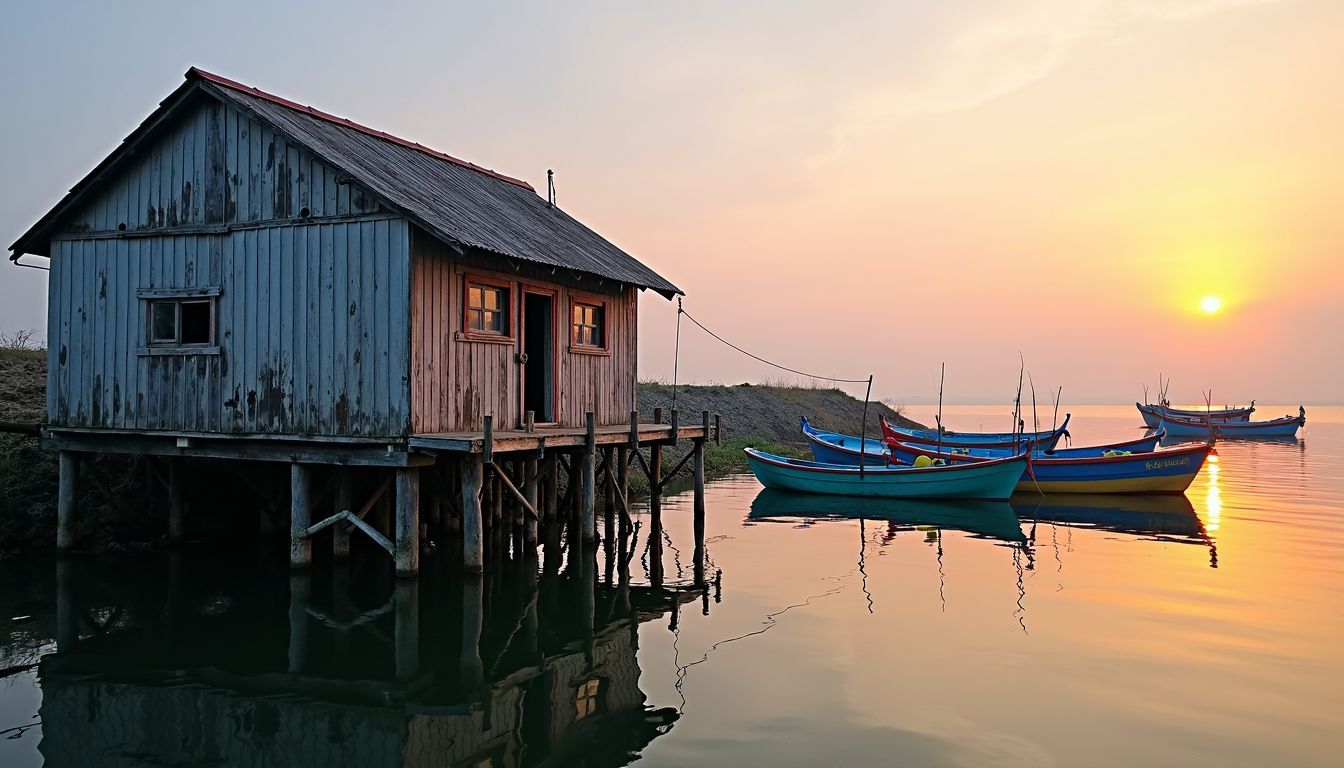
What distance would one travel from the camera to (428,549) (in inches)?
656

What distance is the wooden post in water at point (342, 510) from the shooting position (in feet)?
47.3

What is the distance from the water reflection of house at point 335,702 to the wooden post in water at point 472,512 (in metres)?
1.74

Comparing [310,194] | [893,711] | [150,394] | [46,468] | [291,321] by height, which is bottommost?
[893,711]

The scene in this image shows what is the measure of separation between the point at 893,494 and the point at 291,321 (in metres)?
17.4

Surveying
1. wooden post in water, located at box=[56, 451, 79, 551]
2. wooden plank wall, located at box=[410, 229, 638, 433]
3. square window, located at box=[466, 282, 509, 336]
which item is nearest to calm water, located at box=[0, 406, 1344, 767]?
wooden post in water, located at box=[56, 451, 79, 551]

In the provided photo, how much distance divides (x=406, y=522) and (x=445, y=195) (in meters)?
5.69

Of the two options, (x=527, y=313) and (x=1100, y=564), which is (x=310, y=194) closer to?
(x=527, y=313)

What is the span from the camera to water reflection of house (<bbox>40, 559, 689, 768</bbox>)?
8109 millimetres

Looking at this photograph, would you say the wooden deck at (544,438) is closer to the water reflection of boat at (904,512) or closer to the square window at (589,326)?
the square window at (589,326)

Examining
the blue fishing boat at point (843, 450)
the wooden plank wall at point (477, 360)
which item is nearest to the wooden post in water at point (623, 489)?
the wooden plank wall at point (477, 360)

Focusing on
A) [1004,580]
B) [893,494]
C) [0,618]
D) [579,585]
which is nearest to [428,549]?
[579,585]

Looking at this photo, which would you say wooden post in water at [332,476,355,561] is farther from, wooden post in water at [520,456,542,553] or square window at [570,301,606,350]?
square window at [570,301,606,350]

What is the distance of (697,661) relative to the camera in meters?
10.8

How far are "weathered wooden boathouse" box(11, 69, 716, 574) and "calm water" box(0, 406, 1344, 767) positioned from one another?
1914mm
